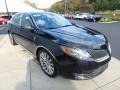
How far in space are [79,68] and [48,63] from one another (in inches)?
38.4

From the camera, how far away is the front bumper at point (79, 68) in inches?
141

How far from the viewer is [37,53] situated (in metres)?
4.75

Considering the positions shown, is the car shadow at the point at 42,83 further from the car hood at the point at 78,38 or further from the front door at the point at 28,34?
the car hood at the point at 78,38

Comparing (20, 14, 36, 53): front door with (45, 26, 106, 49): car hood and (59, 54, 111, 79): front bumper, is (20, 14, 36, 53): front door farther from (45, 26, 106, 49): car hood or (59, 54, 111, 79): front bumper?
(59, 54, 111, 79): front bumper

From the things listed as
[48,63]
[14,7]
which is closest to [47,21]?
[48,63]

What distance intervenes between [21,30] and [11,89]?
222 centimetres

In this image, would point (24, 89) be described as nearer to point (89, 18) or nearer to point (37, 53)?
point (37, 53)

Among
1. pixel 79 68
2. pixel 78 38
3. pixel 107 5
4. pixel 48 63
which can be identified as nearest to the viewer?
pixel 79 68

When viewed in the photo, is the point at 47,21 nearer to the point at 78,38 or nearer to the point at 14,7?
the point at 78,38

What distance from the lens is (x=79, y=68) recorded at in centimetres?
359

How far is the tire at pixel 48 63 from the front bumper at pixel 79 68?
0.29 m

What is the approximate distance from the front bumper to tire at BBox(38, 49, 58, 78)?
11.5 inches

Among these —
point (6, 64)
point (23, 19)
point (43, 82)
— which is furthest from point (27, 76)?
point (23, 19)

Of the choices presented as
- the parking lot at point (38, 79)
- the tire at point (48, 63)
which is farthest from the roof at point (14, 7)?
the tire at point (48, 63)
